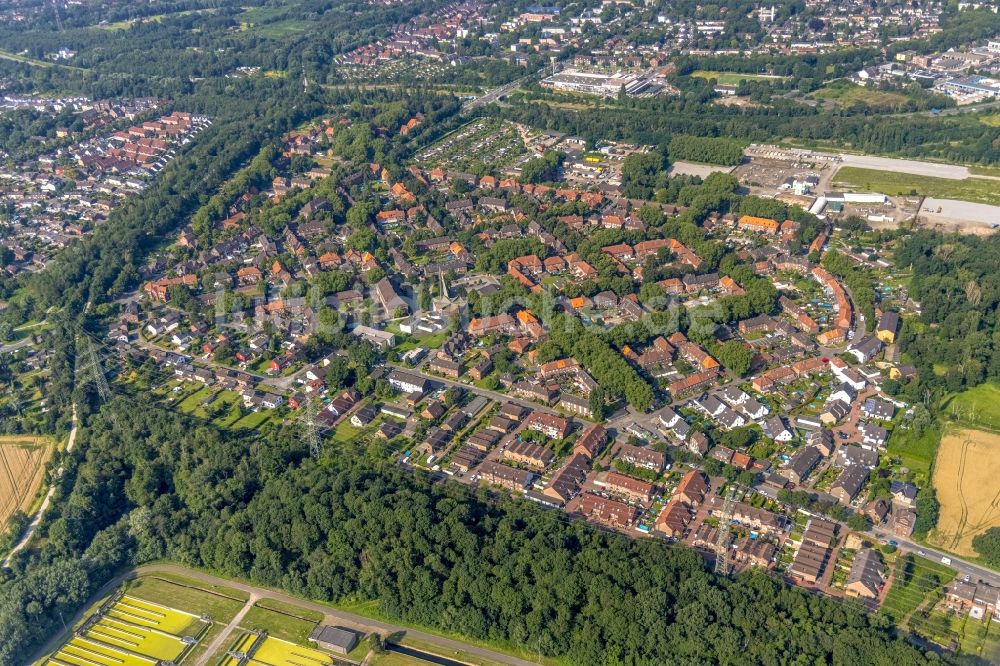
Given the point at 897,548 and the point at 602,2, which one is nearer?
the point at 897,548

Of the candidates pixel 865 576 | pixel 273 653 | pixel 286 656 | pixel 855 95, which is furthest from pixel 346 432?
pixel 855 95

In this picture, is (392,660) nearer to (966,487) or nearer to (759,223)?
(966,487)

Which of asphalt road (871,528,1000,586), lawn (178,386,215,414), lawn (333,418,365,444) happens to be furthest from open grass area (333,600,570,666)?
lawn (178,386,215,414)

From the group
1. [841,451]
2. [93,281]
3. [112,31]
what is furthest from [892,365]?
[112,31]

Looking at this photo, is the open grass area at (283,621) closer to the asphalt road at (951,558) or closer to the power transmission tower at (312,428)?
the power transmission tower at (312,428)

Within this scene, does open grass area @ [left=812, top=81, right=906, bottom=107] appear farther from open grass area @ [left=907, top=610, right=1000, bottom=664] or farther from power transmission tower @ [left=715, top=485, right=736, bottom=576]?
open grass area @ [left=907, top=610, right=1000, bottom=664]

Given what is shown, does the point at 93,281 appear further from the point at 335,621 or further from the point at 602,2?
the point at 602,2
